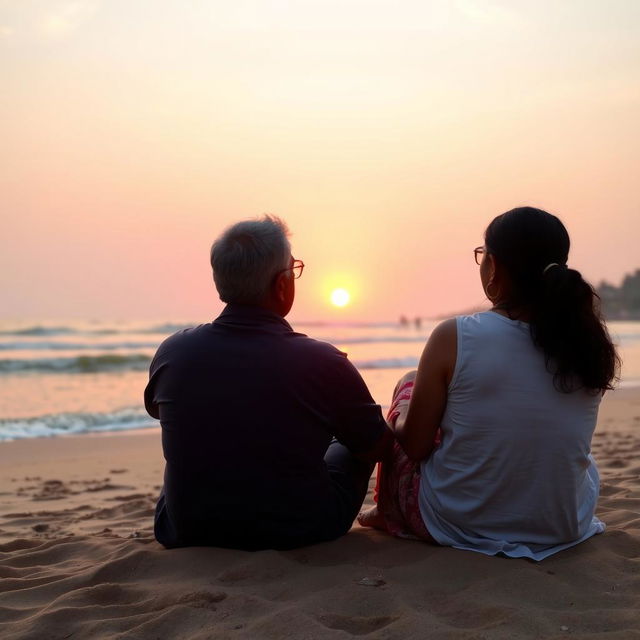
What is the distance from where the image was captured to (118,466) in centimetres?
625

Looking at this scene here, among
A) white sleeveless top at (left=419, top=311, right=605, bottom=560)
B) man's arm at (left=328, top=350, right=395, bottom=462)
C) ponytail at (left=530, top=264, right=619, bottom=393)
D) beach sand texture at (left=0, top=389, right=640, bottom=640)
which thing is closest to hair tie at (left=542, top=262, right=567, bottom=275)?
ponytail at (left=530, top=264, right=619, bottom=393)

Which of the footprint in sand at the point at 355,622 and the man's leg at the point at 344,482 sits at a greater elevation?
the man's leg at the point at 344,482

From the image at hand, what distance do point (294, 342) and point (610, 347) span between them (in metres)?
1.09

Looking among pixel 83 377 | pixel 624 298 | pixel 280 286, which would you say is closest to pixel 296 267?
pixel 280 286

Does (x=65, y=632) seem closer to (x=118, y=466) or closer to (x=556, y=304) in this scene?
(x=556, y=304)

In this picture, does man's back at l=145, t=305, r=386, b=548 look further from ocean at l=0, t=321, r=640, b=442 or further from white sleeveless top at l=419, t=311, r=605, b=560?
ocean at l=0, t=321, r=640, b=442

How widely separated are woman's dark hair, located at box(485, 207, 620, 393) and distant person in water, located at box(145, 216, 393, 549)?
0.67 m

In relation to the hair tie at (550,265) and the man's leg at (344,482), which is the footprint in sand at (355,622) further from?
the hair tie at (550,265)

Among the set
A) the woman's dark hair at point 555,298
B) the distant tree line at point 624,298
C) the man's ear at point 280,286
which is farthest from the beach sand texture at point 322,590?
the distant tree line at point 624,298

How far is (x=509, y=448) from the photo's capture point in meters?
2.70

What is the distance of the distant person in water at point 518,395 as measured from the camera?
8.64ft

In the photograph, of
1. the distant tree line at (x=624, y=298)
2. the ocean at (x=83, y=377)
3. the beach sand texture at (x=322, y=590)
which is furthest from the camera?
the distant tree line at (x=624, y=298)

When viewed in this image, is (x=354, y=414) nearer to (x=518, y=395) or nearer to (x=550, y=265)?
(x=518, y=395)

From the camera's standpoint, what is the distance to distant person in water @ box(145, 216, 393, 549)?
275cm
